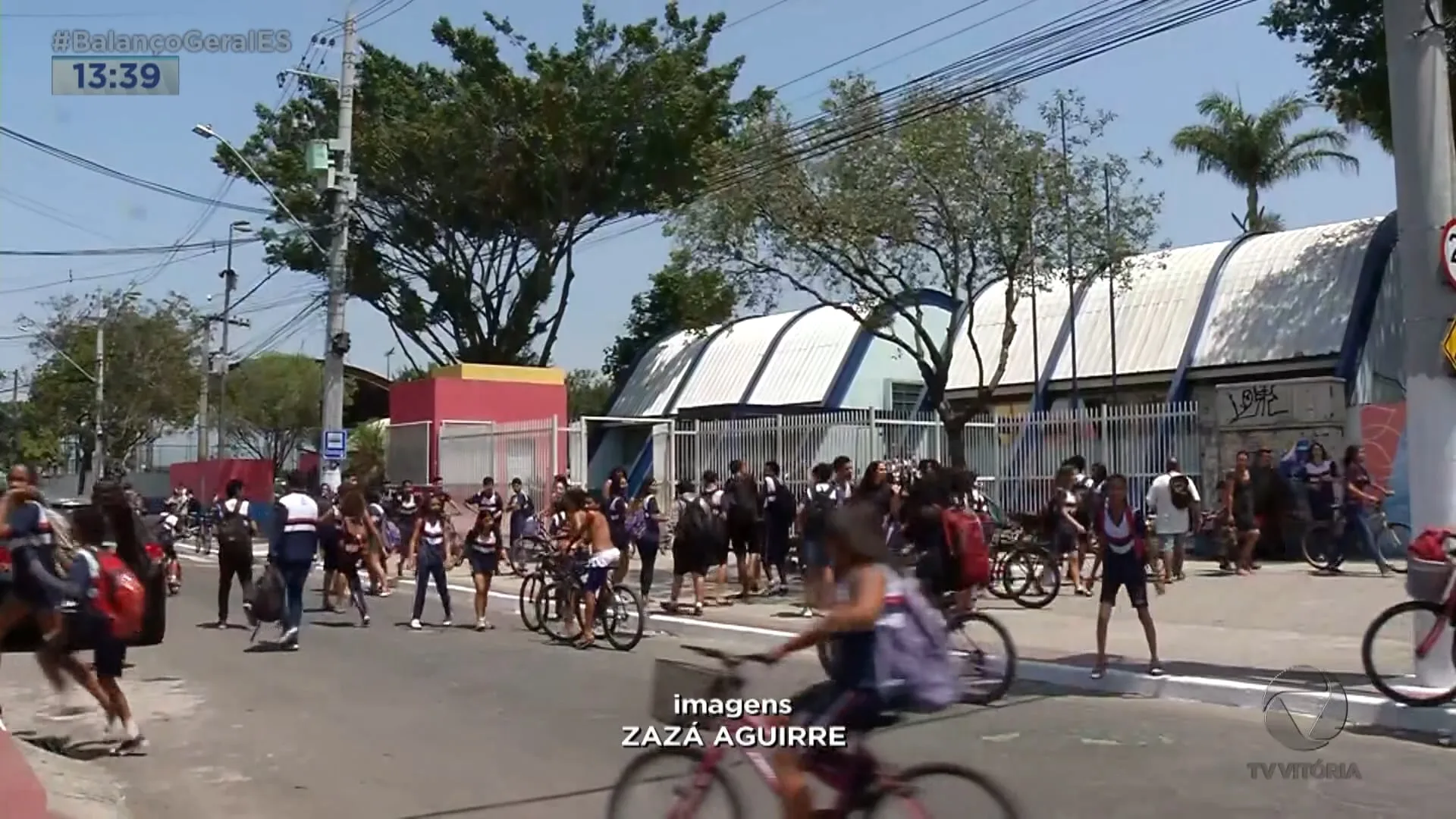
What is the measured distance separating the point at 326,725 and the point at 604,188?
1017 inches

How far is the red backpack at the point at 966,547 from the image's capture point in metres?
11.3

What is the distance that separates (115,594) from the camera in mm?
8969

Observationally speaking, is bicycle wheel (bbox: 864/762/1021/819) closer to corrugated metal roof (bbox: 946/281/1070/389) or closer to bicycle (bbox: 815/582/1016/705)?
bicycle (bbox: 815/582/1016/705)

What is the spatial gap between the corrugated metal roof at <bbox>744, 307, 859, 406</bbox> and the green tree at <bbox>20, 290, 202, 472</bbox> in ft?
82.5

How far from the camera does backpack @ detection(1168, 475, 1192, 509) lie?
1705 cm

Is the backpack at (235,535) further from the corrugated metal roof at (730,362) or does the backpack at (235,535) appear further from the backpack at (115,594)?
the corrugated metal roof at (730,362)

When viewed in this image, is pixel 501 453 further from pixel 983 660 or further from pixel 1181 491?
pixel 983 660

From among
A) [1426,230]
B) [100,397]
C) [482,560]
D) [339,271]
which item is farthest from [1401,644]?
[100,397]

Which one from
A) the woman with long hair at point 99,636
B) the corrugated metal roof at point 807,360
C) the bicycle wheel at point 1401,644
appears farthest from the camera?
the corrugated metal roof at point 807,360

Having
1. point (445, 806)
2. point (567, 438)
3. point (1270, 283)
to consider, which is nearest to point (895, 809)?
point (445, 806)

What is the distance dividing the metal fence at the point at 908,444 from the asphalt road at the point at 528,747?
11.0 metres

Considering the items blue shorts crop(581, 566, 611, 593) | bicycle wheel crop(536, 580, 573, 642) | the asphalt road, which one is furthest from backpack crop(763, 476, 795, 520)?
the asphalt road

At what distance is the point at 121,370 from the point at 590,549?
42.1 meters

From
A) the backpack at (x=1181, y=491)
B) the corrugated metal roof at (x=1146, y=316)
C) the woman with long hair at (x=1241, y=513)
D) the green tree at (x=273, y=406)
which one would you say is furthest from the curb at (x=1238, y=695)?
the green tree at (x=273, y=406)
